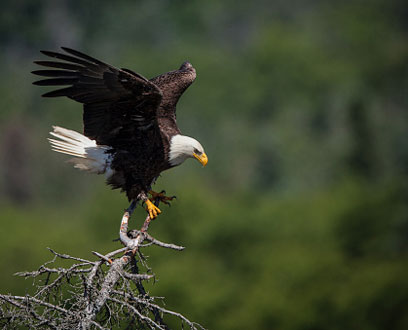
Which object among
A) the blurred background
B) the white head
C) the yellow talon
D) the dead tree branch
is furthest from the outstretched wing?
the blurred background

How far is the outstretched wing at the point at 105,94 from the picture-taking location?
6.12 metres

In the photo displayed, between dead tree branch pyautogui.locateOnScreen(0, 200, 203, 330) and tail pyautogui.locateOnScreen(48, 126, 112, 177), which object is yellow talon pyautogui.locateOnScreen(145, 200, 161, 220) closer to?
tail pyautogui.locateOnScreen(48, 126, 112, 177)

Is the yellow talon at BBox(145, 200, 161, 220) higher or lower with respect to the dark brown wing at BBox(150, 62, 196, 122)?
lower

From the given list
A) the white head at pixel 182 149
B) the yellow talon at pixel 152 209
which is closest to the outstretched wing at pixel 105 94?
the white head at pixel 182 149

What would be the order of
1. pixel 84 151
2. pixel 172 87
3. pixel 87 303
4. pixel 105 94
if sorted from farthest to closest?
1. pixel 172 87
2. pixel 84 151
3. pixel 105 94
4. pixel 87 303

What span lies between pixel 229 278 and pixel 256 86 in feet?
132

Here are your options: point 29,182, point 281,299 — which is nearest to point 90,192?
point 29,182

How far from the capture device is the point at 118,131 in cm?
650

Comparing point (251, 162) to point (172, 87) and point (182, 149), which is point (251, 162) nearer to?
point (172, 87)

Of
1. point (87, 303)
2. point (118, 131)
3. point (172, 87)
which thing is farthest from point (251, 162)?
point (87, 303)

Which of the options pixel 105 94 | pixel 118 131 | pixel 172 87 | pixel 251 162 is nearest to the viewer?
pixel 105 94

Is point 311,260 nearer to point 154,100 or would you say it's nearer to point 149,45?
point 154,100

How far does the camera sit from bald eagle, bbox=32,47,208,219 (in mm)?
6188

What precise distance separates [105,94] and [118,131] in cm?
38
